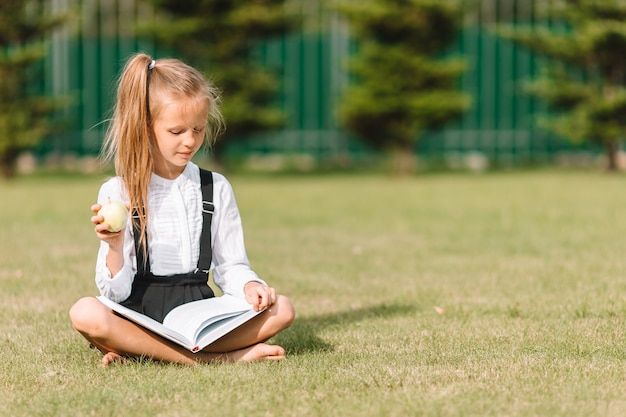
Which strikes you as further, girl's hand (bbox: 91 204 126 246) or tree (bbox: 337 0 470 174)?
tree (bbox: 337 0 470 174)

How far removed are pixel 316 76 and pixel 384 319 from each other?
14.6m

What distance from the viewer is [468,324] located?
14.1 ft

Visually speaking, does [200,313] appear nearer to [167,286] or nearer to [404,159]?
[167,286]

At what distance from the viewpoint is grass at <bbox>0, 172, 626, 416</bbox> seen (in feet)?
9.86

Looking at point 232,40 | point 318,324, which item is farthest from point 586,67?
point 318,324

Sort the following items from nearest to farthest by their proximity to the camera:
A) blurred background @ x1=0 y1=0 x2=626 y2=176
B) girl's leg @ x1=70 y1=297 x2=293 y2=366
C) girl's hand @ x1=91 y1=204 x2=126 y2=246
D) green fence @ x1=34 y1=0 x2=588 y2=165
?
girl's hand @ x1=91 y1=204 x2=126 y2=246 → girl's leg @ x1=70 y1=297 x2=293 y2=366 → blurred background @ x1=0 y1=0 x2=626 y2=176 → green fence @ x1=34 y1=0 x2=588 y2=165

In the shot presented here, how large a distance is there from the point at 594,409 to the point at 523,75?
54.9ft

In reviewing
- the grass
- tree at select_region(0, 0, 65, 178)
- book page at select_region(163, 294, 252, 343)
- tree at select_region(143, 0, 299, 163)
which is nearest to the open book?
book page at select_region(163, 294, 252, 343)

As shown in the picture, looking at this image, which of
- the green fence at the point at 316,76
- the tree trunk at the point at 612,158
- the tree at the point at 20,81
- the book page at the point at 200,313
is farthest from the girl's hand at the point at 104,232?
the green fence at the point at 316,76

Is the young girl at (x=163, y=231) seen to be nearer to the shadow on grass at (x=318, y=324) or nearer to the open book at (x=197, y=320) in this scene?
the open book at (x=197, y=320)

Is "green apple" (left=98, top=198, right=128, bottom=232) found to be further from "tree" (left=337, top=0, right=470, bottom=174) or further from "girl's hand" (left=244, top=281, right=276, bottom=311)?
"tree" (left=337, top=0, right=470, bottom=174)

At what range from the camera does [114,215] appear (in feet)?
10.9

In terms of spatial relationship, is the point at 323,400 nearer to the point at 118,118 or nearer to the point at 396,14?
the point at 118,118

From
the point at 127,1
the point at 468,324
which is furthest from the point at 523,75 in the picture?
the point at 468,324
